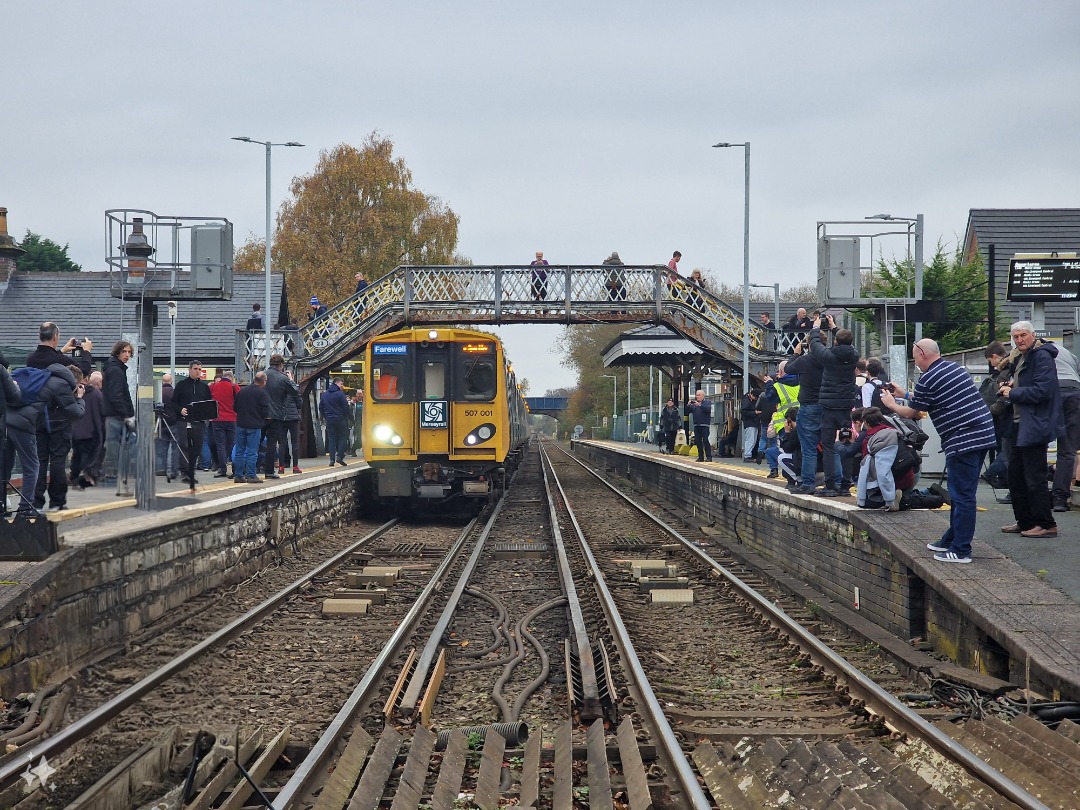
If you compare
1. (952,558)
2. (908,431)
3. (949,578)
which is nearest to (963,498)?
(952,558)

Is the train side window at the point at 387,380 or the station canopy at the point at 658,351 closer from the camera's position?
the train side window at the point at 387,380

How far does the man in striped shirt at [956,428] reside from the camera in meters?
7.45

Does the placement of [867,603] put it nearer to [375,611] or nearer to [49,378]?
[375,611]

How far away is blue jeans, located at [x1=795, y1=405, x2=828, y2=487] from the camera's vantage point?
11.2 metres

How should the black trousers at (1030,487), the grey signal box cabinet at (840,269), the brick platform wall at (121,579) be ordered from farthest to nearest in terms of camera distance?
the grey signal box cabinet at (840,269), the black trousers at (1030,487), the brick platform wall at (121,579)

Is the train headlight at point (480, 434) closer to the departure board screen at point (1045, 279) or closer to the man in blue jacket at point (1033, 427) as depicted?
the departure board screen at point (1045, 279)

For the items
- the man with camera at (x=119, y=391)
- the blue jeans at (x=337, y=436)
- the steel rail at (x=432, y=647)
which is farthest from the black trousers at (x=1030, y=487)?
the blue jeans at (x=337, y=436)

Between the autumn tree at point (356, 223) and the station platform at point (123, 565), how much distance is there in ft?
112

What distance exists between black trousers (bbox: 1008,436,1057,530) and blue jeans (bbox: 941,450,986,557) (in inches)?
42.2

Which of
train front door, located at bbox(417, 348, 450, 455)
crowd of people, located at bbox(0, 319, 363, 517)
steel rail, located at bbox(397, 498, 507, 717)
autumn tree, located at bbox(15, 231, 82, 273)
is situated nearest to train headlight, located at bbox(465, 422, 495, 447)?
train front door, located at bbox(417, 348, 450, 455)

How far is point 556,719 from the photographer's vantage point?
19.4ft

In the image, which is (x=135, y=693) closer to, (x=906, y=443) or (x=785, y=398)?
(x=906, y=443)

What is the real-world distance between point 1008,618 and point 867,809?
265 centimetres

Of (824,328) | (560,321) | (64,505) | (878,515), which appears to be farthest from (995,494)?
(560,321)
